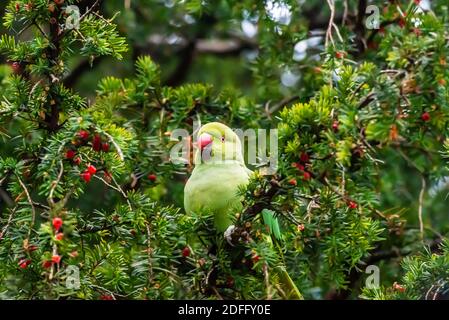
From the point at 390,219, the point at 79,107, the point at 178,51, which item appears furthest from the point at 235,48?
the point at 79,107

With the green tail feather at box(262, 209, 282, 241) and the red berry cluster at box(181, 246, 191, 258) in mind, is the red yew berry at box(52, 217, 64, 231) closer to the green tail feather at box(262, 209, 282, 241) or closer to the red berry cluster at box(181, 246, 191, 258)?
the red berry cluster at box(181, 246, 191, 258)

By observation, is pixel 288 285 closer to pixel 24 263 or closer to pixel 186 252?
pixel 186 252

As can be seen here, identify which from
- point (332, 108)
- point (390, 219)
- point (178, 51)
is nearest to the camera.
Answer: point (332, 108)

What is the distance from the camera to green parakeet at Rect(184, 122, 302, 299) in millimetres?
2928

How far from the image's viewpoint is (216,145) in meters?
3.28

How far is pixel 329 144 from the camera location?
2297 mm

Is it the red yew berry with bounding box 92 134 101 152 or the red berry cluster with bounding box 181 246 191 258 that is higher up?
the red yew berry with bounding box 92 134 101 152

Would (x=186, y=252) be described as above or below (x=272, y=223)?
below

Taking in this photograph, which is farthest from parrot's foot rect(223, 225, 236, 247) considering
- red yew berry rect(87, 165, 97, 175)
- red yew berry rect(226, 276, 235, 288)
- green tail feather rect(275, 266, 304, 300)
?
red yew berry rect(87, 165, 97, 175)

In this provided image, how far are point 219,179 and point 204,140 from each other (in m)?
0.25

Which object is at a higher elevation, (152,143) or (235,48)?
(235,48)

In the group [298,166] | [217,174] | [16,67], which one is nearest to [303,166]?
[298,166]

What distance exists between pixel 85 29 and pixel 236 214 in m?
0.88
